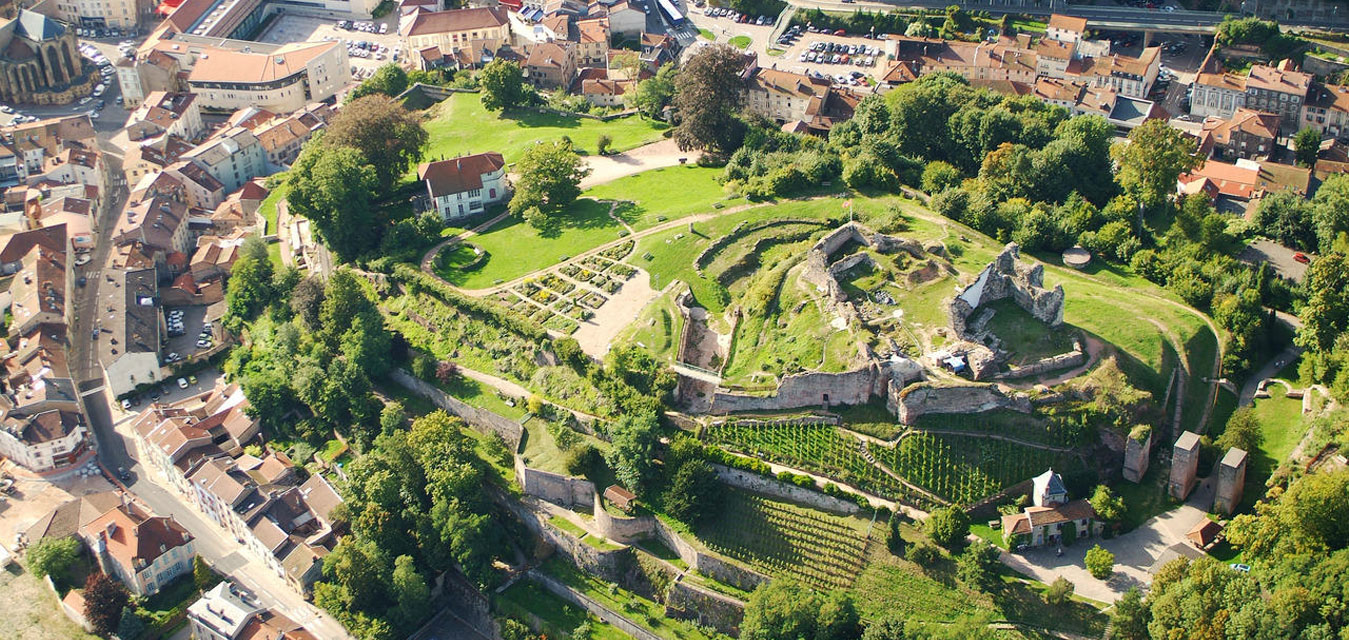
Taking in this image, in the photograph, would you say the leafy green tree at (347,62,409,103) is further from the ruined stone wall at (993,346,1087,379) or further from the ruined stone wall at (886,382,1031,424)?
the ruined stone wall at (993,346,1087,379)

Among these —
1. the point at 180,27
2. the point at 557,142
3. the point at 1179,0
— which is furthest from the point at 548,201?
the point at 1179,0

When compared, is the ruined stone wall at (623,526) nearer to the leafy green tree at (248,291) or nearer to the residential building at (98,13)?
the leafy green tree at (248,291)

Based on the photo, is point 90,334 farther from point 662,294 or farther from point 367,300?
point 662,294

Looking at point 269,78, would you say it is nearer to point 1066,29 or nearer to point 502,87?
point 502,87

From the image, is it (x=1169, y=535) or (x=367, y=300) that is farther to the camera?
(x=367, y=300)

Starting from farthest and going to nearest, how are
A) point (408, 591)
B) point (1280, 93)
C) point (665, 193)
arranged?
point (1280, 93) < point (665, 193) < point (408, 591)

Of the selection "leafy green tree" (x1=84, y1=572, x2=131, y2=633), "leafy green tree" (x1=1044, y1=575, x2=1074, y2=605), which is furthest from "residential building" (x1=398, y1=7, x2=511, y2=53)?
"leafy green tree" (x1=1044, y1=575, x2=1074, y2=605)

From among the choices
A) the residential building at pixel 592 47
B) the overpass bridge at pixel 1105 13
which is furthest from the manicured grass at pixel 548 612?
the overpass bridge at pixel 1105 13

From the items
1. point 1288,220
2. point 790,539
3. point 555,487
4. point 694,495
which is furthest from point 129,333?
point 1288,220
